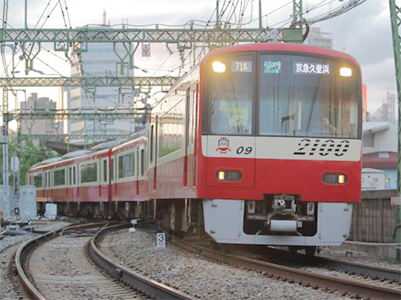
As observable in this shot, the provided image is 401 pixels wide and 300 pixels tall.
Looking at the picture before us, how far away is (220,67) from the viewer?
12.0 metres

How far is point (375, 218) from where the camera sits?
17406mm

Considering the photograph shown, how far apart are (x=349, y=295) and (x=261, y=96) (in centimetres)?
411

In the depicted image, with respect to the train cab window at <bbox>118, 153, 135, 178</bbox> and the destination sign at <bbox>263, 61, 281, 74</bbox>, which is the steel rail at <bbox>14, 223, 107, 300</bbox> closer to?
the train cab window at <bbox>118, 153, 135, 178</bbox>

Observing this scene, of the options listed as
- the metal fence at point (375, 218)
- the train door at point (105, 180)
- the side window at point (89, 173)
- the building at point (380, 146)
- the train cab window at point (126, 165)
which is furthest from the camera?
the building at point (380, 146)

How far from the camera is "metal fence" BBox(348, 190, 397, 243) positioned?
16578 mm

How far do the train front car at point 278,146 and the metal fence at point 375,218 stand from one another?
4.35m

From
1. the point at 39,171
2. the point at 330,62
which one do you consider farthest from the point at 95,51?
the point at 330,62

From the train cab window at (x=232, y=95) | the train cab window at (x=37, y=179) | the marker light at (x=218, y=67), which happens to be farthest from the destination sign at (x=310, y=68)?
the train cab window at (x=37, y=179)

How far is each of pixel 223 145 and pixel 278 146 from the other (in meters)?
0.79

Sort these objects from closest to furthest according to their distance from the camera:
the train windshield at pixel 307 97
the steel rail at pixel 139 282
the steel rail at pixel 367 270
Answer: the steel rail at pixel 139 282 < the steel rail at pixel 367 270 < the train windshield at pixel 307 97

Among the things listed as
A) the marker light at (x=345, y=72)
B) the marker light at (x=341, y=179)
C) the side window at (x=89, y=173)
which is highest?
the marker light at (x=345, y=72)

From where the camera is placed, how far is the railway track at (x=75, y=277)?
30.4 ft

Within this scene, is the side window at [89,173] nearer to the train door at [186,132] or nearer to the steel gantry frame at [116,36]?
the steel gantry frame at [116,36]

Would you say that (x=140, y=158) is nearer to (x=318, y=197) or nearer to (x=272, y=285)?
(x=318, y=197)
